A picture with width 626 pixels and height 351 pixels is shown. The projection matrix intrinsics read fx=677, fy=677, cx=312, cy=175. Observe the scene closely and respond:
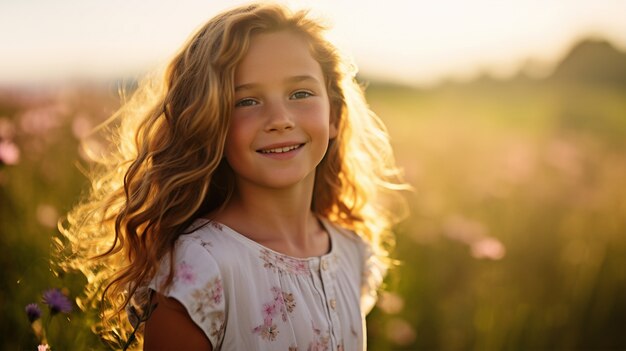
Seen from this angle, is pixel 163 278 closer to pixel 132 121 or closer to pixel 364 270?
pixel 132 121

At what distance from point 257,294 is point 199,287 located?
0.20 m

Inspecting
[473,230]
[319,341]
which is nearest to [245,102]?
[319,341]

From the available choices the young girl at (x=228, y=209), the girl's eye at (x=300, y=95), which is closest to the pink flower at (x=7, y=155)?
the young girl at (x=228, y=209)

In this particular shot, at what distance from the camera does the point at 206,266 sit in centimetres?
176

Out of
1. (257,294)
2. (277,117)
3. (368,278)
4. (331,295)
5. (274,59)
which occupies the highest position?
(274,59)

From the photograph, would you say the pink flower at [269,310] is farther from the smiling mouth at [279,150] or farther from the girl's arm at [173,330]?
the smiling mouth at [279,150]

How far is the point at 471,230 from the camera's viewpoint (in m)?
3.26

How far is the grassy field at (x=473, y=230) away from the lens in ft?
Result: 9.86

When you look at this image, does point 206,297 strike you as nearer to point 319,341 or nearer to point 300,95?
point 319,341

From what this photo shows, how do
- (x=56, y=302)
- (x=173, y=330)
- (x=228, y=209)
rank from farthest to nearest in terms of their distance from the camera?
(x=228, y=209)
(x=56, y=302)
(x=173, y=330)

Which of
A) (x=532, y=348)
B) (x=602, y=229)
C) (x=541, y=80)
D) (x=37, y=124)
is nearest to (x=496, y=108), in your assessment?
(x=541, y=80)

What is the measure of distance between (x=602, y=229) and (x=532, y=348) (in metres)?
1.06

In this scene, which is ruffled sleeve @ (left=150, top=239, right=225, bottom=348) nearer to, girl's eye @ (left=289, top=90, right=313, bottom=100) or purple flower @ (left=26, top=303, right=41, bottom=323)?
purple flower @ (left=26, top=303, right=41, bottom=323)

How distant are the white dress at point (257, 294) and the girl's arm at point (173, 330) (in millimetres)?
28
